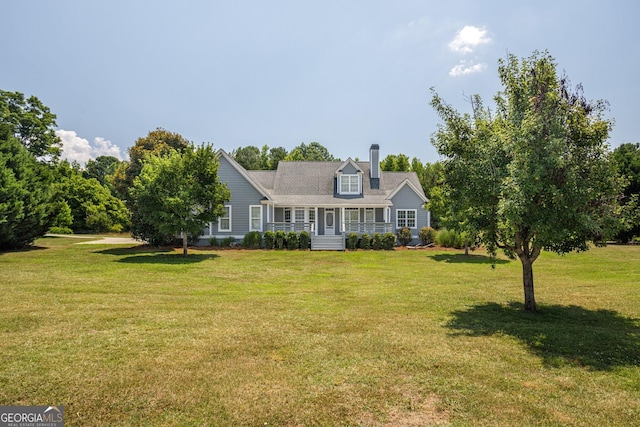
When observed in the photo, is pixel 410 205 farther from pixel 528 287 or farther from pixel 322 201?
pixel 528 287

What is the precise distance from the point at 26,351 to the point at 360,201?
24469 mm

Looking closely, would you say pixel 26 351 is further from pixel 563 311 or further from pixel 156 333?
pixel 563 311

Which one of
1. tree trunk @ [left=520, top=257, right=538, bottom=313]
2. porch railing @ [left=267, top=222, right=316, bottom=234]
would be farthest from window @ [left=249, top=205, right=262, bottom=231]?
tree trunk @ [left=520, top=257, right=538, bottom=313]

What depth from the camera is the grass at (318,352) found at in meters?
4.49

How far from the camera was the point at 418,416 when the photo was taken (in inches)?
171

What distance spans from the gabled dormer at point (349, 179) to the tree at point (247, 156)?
125 feet

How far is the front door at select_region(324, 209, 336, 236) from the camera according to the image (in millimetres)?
29172

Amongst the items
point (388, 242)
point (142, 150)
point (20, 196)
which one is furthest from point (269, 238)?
point (142, 150)

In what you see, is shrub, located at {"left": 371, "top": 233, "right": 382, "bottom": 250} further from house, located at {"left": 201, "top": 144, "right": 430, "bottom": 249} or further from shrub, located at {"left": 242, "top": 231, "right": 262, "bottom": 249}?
shrub, located at {"left": 242, "top": 231, "right": 262, "bottom": 249}

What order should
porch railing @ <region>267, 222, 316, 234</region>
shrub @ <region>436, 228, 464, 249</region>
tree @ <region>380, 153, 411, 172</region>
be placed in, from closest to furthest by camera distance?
shrub @ <region>436, 228, 464, 249</region>
porch railing @ <region>267, 222, 316, 234</region>
tree @ <region>380, 153, 411, 172</region>

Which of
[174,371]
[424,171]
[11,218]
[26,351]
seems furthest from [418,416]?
[424,171]

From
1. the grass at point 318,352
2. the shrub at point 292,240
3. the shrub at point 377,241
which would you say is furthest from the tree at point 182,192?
the shrub at point 377,241

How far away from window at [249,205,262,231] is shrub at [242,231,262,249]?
1205 millimetres

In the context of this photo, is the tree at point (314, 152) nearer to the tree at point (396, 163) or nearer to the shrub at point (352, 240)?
the tree at point (396, 163)
